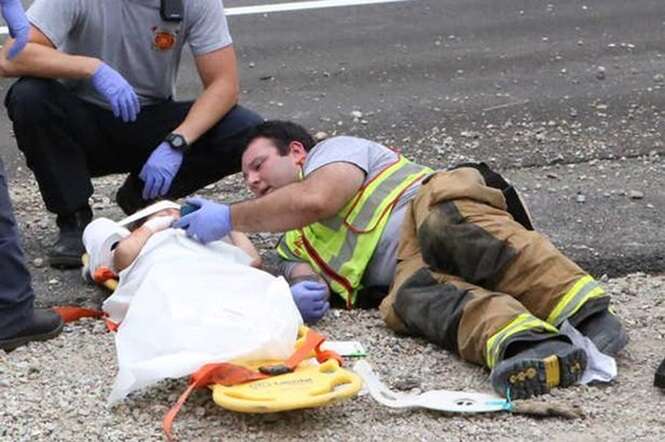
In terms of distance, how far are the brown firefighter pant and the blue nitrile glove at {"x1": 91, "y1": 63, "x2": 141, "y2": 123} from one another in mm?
1257

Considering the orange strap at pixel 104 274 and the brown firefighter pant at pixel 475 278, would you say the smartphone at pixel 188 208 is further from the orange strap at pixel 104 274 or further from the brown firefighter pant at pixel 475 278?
the brown firefighter pant at pixel 475 278

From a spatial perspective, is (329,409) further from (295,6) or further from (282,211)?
(295,6)

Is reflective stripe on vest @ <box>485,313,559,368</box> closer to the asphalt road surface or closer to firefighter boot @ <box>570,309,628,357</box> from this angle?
firefighter boot @ <box>570,309,628,357</box>

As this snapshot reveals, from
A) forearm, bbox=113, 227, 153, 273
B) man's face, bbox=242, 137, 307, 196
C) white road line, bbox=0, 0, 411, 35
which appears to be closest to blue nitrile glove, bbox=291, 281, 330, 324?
man's face, bbox=242, 137, 307, 196

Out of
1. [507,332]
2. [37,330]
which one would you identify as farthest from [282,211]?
[507,332]

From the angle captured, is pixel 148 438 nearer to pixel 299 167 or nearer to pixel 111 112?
pixel 299 167

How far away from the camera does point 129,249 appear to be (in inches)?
176

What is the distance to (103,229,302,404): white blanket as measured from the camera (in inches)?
138

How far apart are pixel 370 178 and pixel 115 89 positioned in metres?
1.04

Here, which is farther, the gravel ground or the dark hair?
the dark hair

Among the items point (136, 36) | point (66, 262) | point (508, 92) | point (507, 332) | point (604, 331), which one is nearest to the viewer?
point (507, 332)

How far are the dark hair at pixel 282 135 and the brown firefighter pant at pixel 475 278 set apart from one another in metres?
0.61

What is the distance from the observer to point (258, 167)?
4570 millimetres

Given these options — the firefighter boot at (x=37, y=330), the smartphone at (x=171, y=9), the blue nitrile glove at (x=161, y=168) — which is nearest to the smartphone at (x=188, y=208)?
the blue nitrile glove at (x=161, y=168)
